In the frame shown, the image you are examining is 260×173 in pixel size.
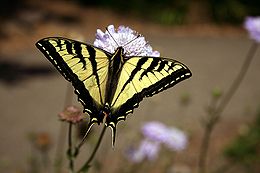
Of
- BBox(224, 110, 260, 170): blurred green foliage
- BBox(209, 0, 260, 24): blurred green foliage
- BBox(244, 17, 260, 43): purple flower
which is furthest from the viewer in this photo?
BBox(209, 0, 260, 24): blurred green foliage

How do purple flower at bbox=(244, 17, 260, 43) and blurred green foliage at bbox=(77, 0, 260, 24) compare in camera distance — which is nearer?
purple flower at bbox=(244, 17, 260, 43)

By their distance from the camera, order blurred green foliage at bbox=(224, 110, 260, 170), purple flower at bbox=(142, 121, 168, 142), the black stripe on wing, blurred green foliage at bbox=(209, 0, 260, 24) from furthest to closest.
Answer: blurred green foliage at bbox=(209, 0, 260, 24)
blurred green foliage at bbox=(224, 110, 260, 170)
purple flower at bbox=(142, 121, 168, 142)
the black stripe on wing

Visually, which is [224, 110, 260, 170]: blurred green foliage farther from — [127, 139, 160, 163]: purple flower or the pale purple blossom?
[127, 139, 160, 163]: purple flower

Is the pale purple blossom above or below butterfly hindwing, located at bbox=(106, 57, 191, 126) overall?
above

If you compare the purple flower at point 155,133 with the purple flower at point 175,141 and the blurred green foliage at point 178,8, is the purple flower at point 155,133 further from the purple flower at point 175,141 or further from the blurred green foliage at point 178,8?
the blurred green foliage at point 178,8

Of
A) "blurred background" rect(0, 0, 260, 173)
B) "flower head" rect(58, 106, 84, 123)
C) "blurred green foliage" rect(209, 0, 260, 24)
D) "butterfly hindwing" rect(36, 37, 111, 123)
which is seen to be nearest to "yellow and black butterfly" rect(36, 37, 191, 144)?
"butterfly hindwing" rect(36, 37, 111, 123)

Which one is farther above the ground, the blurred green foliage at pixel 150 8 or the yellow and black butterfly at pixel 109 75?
the blurred green foliage at pixel 150 8

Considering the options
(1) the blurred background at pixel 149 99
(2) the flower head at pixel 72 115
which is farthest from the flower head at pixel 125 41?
(1) the blurred background at pixel 149 99
